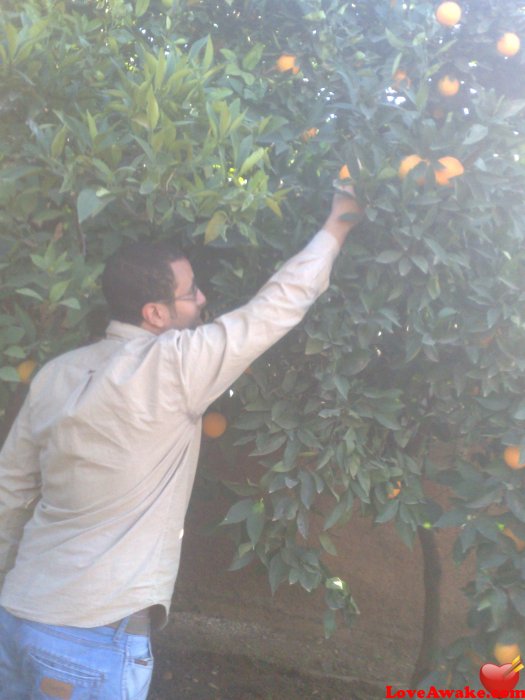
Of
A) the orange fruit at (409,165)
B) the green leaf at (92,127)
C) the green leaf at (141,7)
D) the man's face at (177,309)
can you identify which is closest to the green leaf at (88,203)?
the green leaf at (92,127)

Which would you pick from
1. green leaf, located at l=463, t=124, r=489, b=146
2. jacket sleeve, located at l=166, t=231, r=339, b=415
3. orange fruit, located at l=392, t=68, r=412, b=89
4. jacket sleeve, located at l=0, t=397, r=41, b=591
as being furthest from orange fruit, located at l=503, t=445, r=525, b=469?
jacket sleeve, located at l=0, t=397, r=41, b=591

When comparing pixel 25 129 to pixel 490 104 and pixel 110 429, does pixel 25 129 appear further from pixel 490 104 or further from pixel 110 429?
pixel 490 104

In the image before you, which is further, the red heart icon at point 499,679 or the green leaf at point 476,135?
the red heart icon at point 499,679

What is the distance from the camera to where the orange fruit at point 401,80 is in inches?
86.0

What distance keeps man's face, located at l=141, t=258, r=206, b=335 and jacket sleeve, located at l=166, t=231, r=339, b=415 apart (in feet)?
0.58

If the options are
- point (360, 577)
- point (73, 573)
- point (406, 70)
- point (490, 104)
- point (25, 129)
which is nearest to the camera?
point (73, 573)

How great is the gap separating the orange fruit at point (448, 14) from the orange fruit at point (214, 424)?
1.23 meters

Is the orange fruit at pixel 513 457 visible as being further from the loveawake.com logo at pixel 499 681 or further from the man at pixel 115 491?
the man at pixel 115 491

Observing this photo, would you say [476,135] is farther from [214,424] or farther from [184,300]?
[214,424]

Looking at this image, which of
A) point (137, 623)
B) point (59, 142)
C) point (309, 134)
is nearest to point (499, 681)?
point (137, 623)

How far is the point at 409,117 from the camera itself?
1933 millimetres

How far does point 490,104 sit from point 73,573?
132 cm

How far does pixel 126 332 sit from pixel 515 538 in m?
0.98

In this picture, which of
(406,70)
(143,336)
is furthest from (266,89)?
(143,336)
